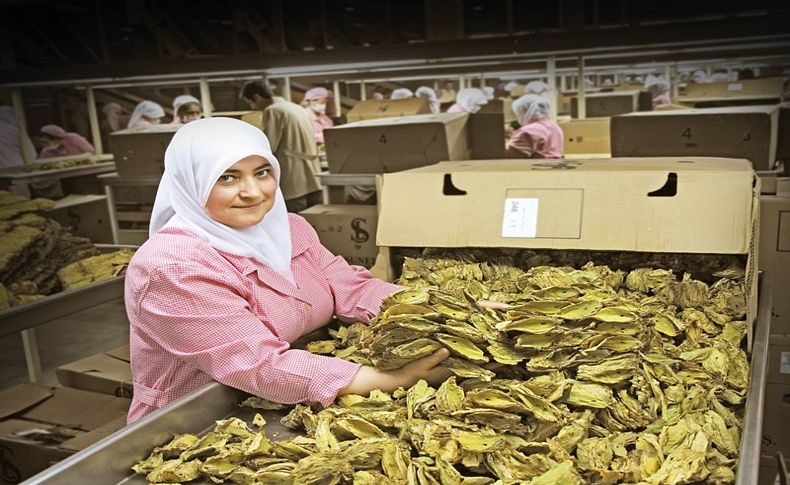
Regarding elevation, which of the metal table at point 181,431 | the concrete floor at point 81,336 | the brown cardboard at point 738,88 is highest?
the brown cardboard at point 738,88

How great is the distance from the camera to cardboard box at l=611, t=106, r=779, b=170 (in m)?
2.30

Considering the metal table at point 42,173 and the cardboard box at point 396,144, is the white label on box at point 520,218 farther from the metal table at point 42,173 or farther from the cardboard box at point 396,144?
the metal table at point 42,173

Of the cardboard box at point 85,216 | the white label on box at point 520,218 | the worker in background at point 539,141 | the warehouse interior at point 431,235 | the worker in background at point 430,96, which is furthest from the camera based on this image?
the worker in background at point 430,96

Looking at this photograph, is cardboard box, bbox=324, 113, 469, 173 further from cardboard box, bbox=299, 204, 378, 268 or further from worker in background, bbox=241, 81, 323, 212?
cardboard box, bbox=299, 204, 378, 268

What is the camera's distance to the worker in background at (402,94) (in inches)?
133

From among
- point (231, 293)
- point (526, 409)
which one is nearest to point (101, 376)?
point (231, 293)

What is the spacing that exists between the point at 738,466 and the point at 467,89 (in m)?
2.84

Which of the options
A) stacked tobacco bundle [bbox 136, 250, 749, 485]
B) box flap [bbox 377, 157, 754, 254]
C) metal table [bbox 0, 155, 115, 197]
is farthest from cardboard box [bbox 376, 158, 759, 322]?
metal table [bbox 0, 155, 115, 197]

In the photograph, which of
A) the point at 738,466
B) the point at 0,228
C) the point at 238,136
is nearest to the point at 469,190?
the point at 238,136

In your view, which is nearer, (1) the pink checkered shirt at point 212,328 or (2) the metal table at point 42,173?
(1) the pink checkered shirt at point 212,328

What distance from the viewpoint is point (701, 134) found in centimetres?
234

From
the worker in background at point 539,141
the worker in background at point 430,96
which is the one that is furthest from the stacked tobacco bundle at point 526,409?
the worker in background at point 430,96

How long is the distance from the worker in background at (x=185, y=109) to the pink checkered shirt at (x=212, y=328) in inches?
39.3

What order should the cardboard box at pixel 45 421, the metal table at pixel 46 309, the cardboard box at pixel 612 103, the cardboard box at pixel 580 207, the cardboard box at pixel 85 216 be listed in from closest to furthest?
the cardboard box at pixel 580 207 < the cardboard box at pixel 45 421 < the metal table at pixel 46 309 < the cardboard box at pixel 85 216 < the cardboard box at pixel 612 103
